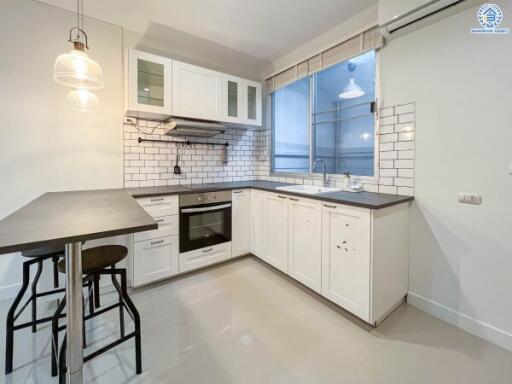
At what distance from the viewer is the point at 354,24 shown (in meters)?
2.49

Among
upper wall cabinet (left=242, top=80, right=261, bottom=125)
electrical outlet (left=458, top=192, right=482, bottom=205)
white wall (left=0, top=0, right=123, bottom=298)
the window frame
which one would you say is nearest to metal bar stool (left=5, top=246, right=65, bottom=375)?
white wall (left=0, top=0, right=123, bottom=298)

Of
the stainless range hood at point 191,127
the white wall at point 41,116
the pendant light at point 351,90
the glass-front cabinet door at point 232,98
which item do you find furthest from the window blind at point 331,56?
the white wall at point 41,116

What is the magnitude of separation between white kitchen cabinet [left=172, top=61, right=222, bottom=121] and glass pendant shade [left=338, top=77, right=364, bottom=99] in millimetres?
1453

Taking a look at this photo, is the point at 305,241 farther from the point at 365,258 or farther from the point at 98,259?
the point at 98,259

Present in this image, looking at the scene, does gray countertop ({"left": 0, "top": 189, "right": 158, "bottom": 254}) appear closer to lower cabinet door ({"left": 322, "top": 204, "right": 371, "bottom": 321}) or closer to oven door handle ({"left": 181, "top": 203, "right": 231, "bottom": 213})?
oven door handle ({"left": 181, "top": 203, "right": 231, "bottom": 213})

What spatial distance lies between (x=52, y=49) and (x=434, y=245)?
3.80m

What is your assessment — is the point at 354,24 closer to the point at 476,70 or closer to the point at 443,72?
the point at 443,72

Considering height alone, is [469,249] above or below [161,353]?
above

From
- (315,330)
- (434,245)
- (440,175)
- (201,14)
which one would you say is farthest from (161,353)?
(201,14)

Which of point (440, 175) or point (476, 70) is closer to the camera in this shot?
point (476, 70)

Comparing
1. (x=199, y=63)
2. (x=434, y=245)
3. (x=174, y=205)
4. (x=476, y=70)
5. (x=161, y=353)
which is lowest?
(x=161, y=353)

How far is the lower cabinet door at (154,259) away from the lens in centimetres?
238

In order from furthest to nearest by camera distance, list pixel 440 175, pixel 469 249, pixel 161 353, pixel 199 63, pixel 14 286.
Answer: pixel 199 63, pixel 14 286, pixel 440 175, pixel 469 249, pixel 161 353

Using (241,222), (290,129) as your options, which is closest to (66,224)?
(241,222)
